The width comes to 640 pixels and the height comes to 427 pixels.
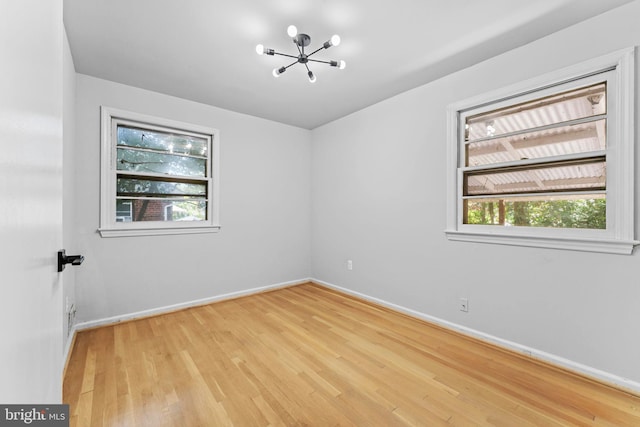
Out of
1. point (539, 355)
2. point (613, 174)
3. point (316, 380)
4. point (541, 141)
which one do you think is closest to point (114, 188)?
point (316, 380)

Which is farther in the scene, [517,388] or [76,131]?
[76,131]

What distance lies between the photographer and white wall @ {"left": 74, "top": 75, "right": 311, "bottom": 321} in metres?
2.86

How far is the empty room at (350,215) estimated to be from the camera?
1.59 meters

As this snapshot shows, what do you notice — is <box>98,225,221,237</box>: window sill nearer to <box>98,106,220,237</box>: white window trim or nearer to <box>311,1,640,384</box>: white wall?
<box>98,106,220,237</box>: white window trim

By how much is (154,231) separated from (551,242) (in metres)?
3.92

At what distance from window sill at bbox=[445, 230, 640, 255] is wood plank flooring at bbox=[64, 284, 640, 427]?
938 mm

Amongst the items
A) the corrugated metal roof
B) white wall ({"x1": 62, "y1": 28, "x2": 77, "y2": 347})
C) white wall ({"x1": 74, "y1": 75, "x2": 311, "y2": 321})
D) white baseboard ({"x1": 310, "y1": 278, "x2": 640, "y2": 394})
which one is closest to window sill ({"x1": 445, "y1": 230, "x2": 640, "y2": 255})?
the corrugated metal roof

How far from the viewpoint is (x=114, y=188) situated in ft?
9.81

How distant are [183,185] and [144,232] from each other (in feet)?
2.37

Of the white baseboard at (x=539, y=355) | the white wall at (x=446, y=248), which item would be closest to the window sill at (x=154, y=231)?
the white wall at (x=446, y=248)

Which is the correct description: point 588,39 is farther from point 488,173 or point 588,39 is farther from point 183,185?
point 183,185

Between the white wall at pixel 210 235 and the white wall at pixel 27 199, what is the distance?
2404mm

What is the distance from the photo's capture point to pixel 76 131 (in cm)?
276

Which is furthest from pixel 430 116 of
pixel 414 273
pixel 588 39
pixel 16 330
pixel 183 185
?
pixel 16 330
